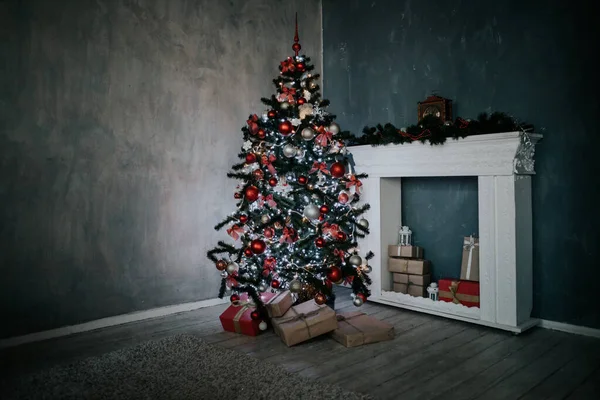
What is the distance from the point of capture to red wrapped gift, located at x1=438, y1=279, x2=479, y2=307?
11.9ft

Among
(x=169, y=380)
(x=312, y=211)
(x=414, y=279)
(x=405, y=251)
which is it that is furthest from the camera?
(x=405, y=251)

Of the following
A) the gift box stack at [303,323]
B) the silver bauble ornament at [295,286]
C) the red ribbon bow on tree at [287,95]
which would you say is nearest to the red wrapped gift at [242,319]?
the gift box stack at [303,323]

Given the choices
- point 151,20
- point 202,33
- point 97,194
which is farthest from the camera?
point 202,33

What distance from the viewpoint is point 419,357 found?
2.92 metres

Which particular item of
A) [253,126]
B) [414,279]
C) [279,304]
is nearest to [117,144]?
[253,126]

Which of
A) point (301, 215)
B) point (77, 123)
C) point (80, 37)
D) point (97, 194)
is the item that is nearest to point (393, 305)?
point (301, 215)

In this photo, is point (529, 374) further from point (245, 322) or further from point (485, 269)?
point (245, 322)

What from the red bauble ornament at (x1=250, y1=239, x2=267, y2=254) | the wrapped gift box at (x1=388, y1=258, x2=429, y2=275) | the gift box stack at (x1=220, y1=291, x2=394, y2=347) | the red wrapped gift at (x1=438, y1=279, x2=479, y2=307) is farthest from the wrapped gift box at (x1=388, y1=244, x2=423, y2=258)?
the red bauble ornament at (x1=250, y1=239, x2=267, y2=254)

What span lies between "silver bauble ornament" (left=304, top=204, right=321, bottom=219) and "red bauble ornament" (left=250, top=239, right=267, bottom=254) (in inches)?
14.6

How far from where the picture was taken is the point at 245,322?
340 centimetres

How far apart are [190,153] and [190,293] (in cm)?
120

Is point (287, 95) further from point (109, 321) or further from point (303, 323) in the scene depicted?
point (109, 321)

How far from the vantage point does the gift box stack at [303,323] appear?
3162 mm

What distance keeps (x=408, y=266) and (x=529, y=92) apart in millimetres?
1635
